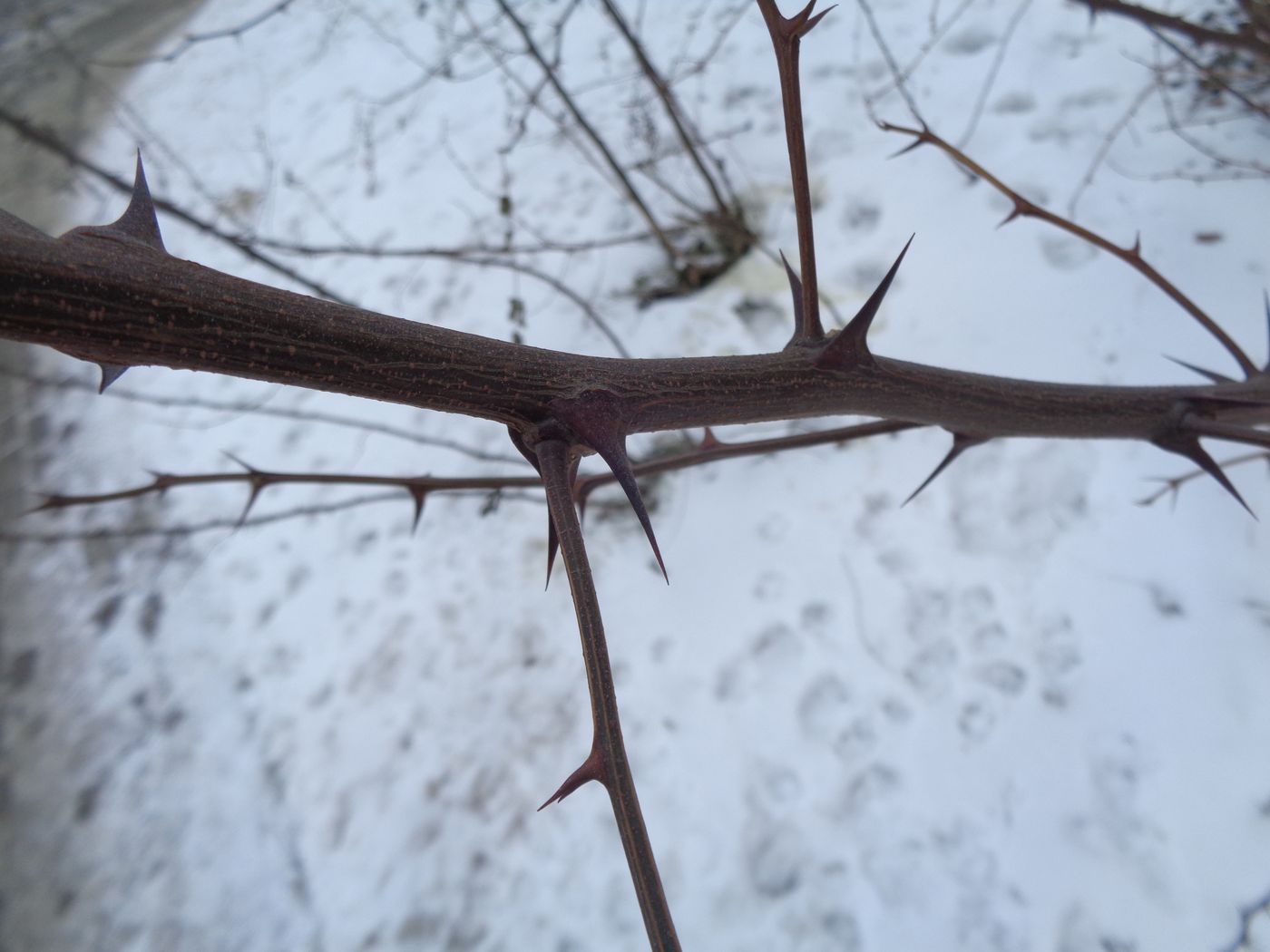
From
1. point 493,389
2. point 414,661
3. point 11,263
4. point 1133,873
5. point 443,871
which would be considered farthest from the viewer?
point 414,661

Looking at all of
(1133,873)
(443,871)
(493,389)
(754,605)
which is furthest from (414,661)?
(493,389)

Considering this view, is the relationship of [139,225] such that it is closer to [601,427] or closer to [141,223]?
[141,223]

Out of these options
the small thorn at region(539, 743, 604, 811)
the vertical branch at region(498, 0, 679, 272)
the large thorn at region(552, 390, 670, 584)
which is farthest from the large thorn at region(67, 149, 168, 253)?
the vertical branch at region(498, 0, 679, 272)

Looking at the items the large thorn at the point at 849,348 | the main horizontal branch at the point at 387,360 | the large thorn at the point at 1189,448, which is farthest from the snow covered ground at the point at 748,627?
the large thorn at the point at 849,348

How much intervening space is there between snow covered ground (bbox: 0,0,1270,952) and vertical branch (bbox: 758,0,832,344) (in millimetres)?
1517

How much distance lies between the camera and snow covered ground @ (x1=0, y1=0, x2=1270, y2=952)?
69.2 inches

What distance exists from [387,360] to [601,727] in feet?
0.88

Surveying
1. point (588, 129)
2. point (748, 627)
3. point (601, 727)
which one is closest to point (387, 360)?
point (601, 727)

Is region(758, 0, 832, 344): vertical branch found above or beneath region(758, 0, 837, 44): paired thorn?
beneath

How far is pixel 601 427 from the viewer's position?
0.56 meters

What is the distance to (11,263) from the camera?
0.38 meters

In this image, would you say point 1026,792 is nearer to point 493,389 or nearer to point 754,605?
point 754,605

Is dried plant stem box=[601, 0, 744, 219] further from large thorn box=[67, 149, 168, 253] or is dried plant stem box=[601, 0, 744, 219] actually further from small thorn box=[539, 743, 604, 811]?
small thorn box=[539, 743, 604, 811]

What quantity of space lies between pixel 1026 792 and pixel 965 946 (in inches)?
13.7
